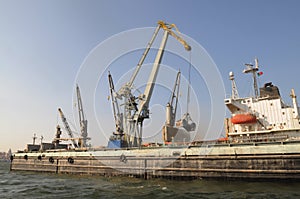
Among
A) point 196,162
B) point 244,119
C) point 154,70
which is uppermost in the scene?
point 154,70

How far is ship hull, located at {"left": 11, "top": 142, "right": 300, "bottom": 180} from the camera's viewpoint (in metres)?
21.7

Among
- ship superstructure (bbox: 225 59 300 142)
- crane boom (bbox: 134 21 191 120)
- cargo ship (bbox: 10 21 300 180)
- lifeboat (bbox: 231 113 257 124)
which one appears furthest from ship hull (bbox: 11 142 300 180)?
crane boom (bbox: 134 21 191 120)

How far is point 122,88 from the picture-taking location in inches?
1845

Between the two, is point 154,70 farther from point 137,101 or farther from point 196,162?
point 196,162

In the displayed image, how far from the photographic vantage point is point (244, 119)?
91.3 ft

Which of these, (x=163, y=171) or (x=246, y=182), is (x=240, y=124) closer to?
(x=246, y=182)

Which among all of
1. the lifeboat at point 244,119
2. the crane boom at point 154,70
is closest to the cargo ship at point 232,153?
the lifeboat at point 244,119

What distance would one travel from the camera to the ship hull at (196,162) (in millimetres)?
21688

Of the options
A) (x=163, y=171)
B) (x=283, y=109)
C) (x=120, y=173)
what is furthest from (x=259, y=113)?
(x=120, y=173)

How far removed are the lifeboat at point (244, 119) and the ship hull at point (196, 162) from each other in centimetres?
490

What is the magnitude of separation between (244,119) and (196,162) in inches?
336

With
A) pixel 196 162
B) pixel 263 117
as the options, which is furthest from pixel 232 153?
pixel 263 117

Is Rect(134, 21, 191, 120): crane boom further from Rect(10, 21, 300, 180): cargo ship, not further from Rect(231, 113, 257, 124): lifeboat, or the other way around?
Rect(231, 113, 257, 124): lifeboat

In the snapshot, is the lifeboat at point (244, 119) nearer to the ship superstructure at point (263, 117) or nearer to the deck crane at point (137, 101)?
the ship superstructure at point (263, 117)
